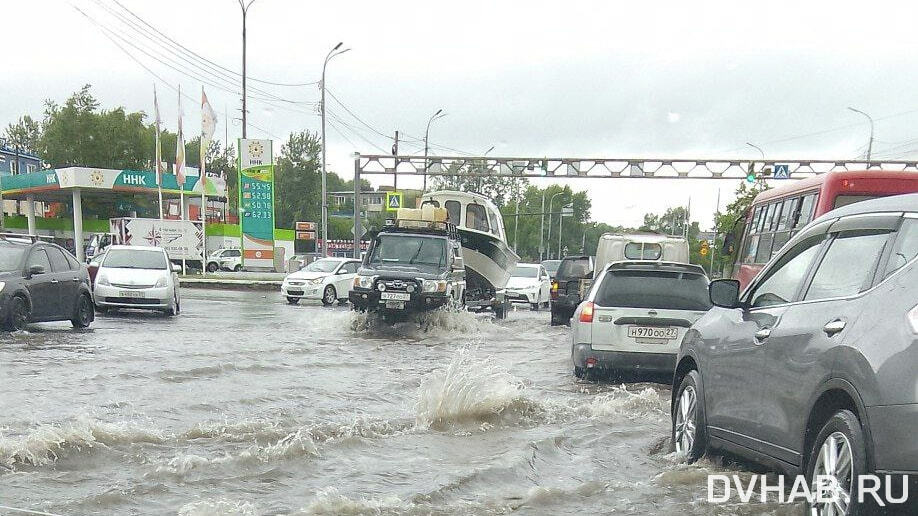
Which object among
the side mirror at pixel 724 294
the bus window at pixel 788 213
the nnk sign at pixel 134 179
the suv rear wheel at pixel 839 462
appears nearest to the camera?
the suv rear wheel at pixel 839 462

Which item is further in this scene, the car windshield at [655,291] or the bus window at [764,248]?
the bus window at [764,248]

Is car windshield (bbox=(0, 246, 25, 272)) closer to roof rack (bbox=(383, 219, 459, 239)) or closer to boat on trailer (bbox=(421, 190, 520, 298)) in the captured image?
roof rack (bbox=(383, 219, 459, 239))

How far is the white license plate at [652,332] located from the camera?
9984 millimetres

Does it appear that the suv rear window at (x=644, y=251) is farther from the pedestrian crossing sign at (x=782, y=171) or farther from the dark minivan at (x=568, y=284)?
the pedestrian crossing sign at (x=782, y=171)

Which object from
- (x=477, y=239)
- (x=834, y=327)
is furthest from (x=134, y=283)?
(x=834, y=327)

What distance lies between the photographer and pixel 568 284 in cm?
1988

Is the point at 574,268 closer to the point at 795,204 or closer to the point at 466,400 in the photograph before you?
the point at 795,204

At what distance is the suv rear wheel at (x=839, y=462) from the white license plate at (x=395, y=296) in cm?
1288

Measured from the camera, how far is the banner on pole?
125ft

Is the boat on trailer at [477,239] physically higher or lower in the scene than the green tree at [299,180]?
lower

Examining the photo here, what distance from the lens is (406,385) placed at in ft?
34.1

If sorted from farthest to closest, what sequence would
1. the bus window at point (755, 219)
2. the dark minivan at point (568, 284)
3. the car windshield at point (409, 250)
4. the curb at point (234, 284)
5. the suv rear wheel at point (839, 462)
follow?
the curb at point (234, 284) → the dark minivan at point (568, 284) → the car windshield at point (409, 250) → the bus window at point (755, 219) → the suv rear wheel at point (839, 462)

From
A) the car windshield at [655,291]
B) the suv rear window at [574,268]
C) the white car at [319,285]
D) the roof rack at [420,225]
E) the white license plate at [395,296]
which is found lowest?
the white car at [319,285]

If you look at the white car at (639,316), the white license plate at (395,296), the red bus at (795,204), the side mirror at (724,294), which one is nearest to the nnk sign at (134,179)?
the white license plate at (395,296)
